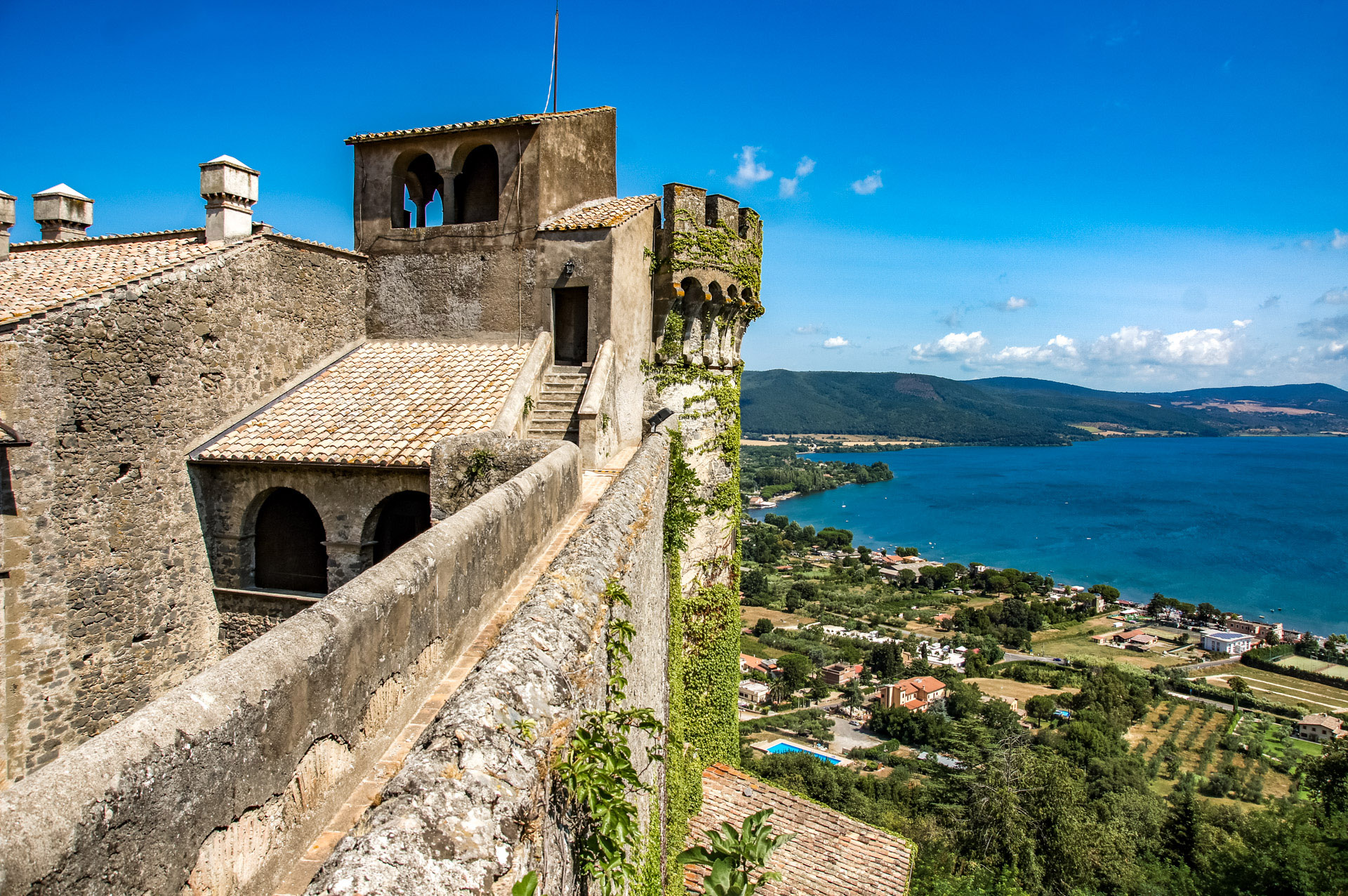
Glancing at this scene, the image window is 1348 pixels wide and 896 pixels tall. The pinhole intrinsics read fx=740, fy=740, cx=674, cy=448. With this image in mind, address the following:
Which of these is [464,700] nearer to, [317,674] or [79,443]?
[317,674]

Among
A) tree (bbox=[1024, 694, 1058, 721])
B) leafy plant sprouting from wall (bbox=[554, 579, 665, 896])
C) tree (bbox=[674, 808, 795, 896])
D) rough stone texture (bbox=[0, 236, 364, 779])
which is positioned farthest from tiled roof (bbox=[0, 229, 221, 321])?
tree (bbox=[1024, 694, 1058, 721])

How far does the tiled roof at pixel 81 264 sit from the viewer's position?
10570 millimetres

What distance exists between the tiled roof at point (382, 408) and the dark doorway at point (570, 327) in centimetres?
75

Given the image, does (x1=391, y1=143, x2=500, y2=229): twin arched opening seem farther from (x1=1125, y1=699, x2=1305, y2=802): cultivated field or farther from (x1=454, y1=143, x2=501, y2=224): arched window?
(x1=1125, y1=699, x2=1305, y2=802): cultivated field

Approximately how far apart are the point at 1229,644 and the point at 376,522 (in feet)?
321

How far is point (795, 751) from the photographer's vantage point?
52.6 m

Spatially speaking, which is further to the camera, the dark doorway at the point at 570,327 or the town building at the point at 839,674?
the town building at the point at 839,674

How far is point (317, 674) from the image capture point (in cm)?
364

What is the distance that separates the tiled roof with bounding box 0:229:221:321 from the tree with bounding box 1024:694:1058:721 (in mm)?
66913

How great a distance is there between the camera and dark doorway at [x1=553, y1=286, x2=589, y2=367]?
14.7 metres

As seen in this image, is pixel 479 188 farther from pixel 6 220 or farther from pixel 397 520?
pixel 6 220

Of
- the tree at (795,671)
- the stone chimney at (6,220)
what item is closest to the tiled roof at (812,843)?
the stone chimney at (6,220)

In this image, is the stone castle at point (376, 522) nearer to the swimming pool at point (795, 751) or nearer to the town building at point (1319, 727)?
the swimming pool at point (795, 751)

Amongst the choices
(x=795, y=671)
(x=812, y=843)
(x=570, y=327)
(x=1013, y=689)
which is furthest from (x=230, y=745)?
(x=1013, y=689)
